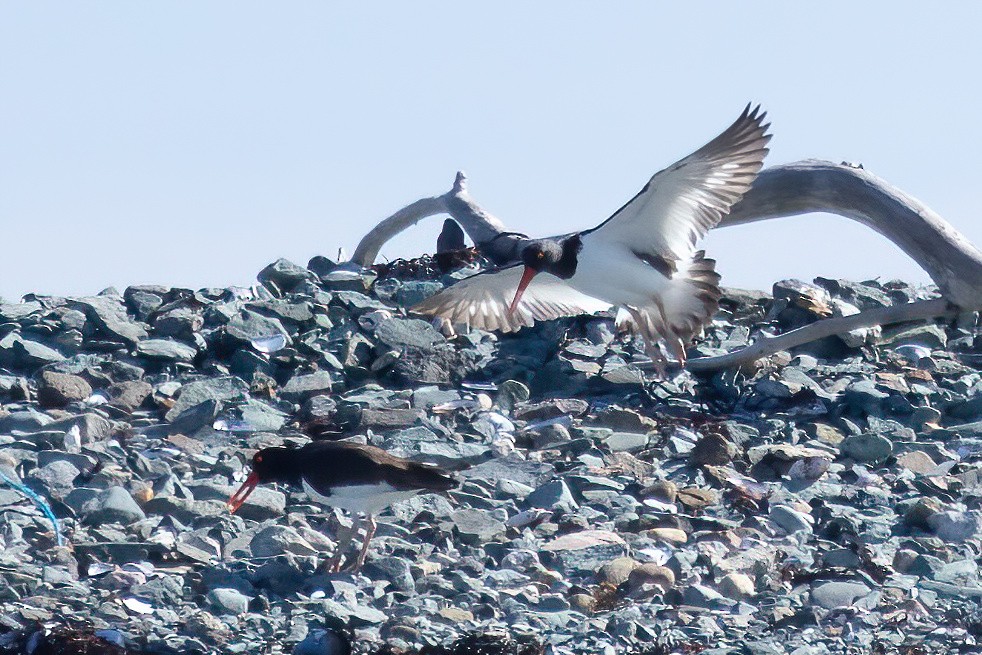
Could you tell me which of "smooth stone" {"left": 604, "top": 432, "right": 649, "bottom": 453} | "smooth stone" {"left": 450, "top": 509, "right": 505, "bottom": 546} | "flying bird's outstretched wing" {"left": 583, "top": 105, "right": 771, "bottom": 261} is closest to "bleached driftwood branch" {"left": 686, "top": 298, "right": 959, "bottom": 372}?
"flying bird's outstretched wing" {"left": 583, "top": 105, "right": 771, "bottom": 261}

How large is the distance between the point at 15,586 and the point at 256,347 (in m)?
4.17

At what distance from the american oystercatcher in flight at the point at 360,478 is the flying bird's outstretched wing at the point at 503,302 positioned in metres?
2.70

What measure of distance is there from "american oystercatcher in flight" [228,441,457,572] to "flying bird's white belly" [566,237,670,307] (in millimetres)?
3091

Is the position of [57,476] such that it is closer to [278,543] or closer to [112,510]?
[112,510]

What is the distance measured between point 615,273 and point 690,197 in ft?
3.16

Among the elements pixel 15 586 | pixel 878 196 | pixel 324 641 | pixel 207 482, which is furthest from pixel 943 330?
pixel 15 586

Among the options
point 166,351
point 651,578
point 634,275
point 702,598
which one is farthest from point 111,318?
point 702,598

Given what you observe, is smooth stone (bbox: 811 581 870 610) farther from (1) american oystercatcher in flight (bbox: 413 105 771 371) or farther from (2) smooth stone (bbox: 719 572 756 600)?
(1) american oystercatcher in flight (bbox: 413 105 771 371)

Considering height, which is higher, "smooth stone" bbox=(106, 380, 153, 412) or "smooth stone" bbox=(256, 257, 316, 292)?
"smooth stone" bbox=(256, 257, 316, 292)

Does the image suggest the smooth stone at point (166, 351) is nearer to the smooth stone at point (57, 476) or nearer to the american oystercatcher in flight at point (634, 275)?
the american oystercatcher in flight at point (634, 275)

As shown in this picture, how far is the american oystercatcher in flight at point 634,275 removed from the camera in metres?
8.90

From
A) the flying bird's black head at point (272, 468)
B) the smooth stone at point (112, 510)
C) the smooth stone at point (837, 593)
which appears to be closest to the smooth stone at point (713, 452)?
the smooth stone at point (837, 593)

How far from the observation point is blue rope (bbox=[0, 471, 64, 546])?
272 inches

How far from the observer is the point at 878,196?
1045 cm
